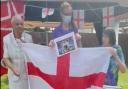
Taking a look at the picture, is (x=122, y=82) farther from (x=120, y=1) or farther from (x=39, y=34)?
(x=39, y=34)

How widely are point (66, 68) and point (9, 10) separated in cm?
452

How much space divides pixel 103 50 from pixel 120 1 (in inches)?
165

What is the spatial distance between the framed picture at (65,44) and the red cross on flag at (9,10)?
4347 millimetres

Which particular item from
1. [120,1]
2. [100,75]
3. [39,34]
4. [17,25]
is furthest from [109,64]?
[39,34]

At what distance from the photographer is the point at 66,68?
5.65 meters

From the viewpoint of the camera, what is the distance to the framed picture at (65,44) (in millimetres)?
5516

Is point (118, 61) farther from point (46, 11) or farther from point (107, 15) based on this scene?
point (46, 11)

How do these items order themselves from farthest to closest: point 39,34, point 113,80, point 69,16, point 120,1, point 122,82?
point 39,34
point 122,82
point 120,1
point 69,16
point 113,80

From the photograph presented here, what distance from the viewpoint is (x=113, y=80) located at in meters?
5.44

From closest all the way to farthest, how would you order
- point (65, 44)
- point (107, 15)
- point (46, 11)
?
1. point (65, 44)
2. point (107, 15)
3. point (46, 11)

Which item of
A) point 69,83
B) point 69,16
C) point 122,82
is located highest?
point 69,16

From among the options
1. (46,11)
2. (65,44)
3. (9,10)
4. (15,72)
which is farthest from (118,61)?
(46,11)

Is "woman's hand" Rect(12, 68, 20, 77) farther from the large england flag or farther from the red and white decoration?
the red and white decoration

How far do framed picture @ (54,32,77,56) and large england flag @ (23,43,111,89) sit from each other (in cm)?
7
